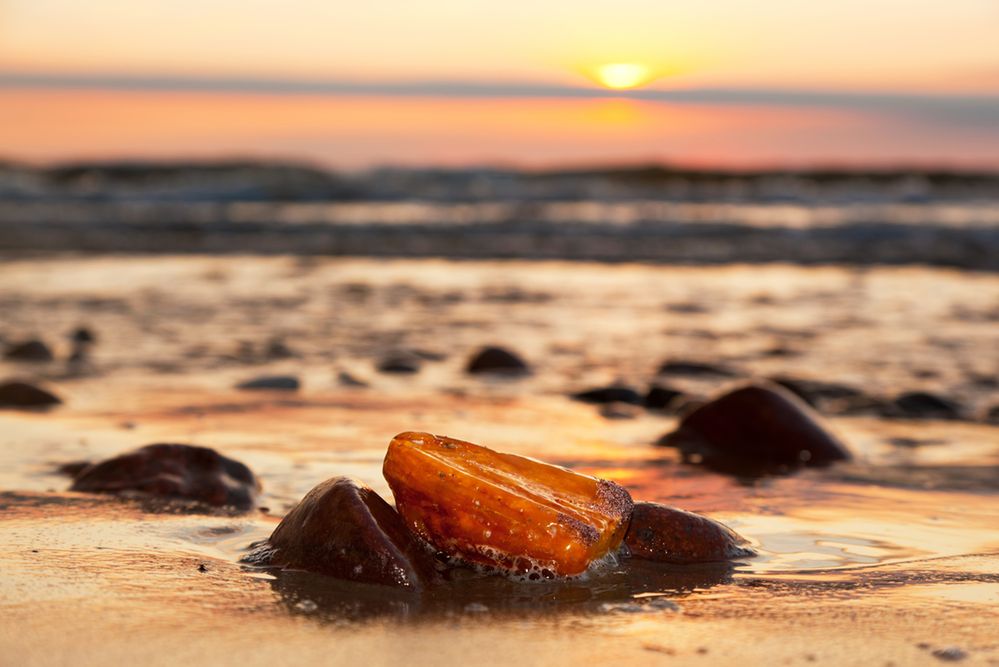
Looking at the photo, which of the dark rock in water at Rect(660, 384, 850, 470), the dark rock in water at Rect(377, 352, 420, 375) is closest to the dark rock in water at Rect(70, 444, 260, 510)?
the dark rock in water at Rect(660, 384, 850, 470)

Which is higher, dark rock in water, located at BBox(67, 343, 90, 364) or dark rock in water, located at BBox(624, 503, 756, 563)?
dark rock in water, located at BBox(67, 343, 90, 364)

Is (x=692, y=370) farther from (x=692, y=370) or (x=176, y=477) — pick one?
(x=176, y=477)

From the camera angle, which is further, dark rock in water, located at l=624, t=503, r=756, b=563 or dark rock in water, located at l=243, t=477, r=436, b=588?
dark rock in water, located at l=624, t=503, r=756, b=563

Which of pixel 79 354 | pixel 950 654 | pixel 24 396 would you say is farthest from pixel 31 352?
pixel 950 654

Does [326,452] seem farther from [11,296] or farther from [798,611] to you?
[11,296]

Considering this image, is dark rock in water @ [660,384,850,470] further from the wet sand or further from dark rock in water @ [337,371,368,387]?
dark rock in water @ [337,371,368,387]

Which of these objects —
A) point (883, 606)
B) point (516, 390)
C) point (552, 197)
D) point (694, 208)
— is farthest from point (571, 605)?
point (552, 197)

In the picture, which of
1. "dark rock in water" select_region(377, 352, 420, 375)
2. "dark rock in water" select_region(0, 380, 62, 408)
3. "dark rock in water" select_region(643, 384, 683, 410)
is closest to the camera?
"dark rock in water" select_region(0, 380, 62, 408)
